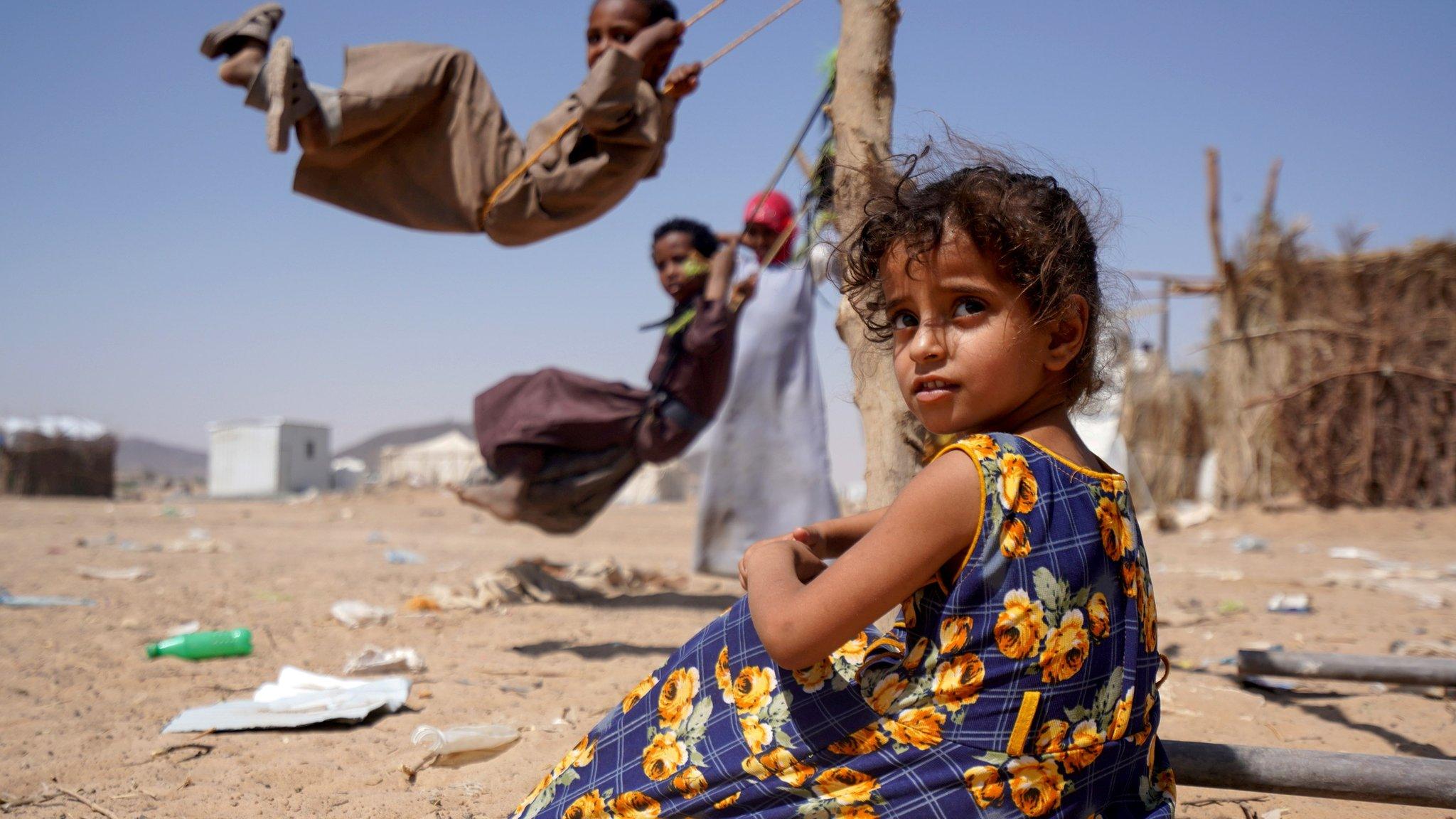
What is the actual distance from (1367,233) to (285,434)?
67.7 feet

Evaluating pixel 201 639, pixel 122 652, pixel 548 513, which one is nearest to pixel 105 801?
pixel 201 639

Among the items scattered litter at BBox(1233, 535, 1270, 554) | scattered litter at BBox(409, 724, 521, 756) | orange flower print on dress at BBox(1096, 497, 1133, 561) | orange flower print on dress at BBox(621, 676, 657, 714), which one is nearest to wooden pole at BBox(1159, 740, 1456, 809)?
orange flower print on dress at BBox(1096, 497, 1133, 561)

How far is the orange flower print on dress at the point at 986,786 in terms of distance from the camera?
1.17m

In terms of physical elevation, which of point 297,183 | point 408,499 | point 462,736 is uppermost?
point 297,183

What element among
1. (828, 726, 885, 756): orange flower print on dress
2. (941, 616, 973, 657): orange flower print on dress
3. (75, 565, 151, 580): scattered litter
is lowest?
(75, 565, 151, 580): scattered litter

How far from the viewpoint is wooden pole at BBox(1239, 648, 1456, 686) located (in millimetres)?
2398

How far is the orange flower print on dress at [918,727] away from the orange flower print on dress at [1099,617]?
0.73 feet

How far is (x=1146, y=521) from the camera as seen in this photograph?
1077 centimetres

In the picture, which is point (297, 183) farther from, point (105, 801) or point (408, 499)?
point (408, 499)

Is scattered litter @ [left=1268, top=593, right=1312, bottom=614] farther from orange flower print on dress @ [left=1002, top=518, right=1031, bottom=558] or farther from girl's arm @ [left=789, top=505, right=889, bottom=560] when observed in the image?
orange flower print on dress @ [left=1002, top=518, right=1031, bottom=558]

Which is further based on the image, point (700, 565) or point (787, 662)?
point (700, 565)

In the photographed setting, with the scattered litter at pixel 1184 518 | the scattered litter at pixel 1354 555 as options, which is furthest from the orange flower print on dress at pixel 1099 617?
the scattered litter at pixel 1184 518

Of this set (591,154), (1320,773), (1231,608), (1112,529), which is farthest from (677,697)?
(1231,608)

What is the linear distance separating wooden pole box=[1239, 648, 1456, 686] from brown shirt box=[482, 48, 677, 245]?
243 cm
